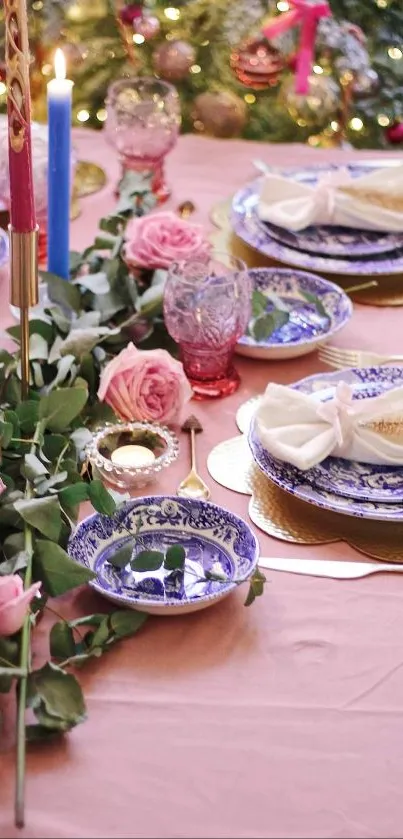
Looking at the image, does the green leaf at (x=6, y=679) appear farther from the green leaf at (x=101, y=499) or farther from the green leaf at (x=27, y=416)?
the green leaf at (x=27, y=416)

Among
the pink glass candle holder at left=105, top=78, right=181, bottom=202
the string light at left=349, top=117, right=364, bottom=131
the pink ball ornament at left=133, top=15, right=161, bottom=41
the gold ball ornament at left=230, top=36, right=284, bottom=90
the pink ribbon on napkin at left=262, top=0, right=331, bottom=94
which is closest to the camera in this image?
the pink glass candle holder at left=105, top=78, right=181, bottom=202

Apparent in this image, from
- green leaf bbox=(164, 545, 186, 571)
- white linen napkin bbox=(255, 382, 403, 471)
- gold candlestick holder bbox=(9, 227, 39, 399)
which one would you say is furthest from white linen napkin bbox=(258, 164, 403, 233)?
green leaf bbox=(164, 545, 186, 571)

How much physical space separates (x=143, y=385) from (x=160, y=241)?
1.02 feet

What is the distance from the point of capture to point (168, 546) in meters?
0.94

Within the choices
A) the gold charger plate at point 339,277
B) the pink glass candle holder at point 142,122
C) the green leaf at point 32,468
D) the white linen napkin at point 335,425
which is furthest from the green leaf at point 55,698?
the pink glass candle holder at point 142,122

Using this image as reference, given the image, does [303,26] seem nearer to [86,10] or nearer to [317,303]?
[86,10]

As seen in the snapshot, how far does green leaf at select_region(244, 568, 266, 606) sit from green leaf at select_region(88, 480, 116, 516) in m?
0.12

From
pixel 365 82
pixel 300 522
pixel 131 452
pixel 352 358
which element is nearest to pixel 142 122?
pixel 352 358

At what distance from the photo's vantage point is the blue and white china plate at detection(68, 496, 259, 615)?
866 millimetres

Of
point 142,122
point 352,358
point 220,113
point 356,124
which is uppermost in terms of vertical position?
point 142,122

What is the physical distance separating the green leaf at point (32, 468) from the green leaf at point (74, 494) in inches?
1.2

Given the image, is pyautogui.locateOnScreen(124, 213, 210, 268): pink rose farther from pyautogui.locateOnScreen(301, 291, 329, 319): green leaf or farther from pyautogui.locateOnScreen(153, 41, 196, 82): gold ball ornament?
pyautogui.locateOnScreen(153, 41, 196, 82): gold ball ornament

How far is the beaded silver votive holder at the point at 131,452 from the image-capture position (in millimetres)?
1037


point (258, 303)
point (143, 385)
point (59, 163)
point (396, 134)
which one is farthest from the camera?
point (396, 134)
